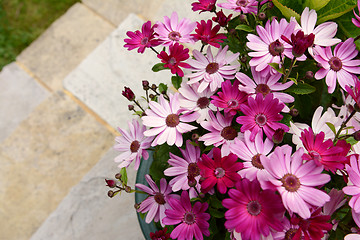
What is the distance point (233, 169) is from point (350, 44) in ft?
1.15

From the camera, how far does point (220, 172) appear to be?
0.54 meters

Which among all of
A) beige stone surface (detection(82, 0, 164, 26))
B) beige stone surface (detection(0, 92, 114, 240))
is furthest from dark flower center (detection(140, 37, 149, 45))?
beige stone surface (detection(82, 0, 164, 26))

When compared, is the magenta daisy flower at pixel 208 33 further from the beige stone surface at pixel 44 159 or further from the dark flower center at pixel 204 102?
the beige stone surface at pixel 44 159

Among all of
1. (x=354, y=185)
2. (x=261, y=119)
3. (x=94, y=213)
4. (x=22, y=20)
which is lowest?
(x=94, y=213)

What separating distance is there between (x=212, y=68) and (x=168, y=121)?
14 centimetres

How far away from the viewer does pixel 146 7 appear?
68.7 inches

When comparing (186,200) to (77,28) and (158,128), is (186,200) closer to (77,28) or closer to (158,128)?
(158,128)

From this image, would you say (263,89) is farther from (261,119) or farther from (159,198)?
(159,198)

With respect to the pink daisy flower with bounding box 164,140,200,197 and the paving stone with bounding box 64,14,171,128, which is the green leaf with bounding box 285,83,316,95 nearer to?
the pink daisy flower with bounding box 164,140,200,197

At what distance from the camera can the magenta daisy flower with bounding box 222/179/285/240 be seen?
18.8 inches

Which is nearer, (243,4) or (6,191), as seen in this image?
(243,4)

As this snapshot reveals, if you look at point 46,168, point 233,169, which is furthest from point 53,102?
point 233,169

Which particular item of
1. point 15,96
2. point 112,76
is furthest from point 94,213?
point 15,96

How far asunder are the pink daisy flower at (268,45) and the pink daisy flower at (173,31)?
14cm
